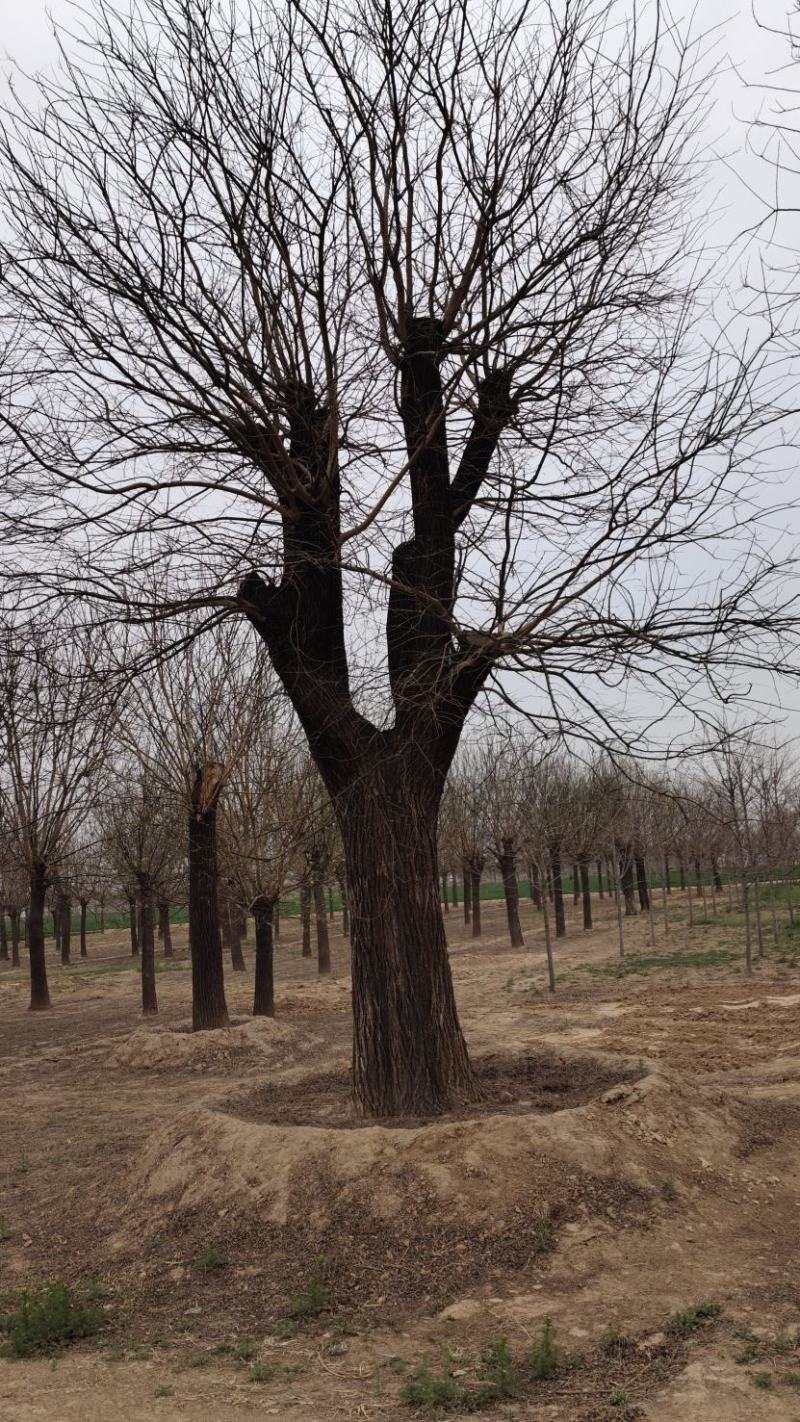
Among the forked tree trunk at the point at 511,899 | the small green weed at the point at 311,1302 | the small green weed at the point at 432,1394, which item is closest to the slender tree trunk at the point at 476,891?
the forked tree trunk at the point at 511,899

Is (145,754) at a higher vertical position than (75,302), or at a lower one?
lower

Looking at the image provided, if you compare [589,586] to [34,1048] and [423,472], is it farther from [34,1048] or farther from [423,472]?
[34,1048]

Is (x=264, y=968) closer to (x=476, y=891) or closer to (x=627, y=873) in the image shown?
(x=476, y=891)

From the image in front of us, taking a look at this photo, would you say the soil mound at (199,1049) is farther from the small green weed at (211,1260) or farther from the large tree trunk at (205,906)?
the small green weed at (211,1260)

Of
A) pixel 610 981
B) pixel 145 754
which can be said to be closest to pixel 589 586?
pixel 145 754

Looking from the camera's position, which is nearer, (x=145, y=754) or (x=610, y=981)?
(x=145, y=754)

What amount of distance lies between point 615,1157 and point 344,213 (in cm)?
590

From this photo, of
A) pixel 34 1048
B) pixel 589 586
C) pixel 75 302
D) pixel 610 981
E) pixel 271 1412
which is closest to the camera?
pixel 271 1412

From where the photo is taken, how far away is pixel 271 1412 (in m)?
3.95

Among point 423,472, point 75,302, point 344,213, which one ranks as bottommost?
point 423,472

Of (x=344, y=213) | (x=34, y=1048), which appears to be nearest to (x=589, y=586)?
(x=344, y=213)

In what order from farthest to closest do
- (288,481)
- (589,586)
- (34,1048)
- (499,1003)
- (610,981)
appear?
1. (610,981)
2. (499,1003)
3. (34,1048)
4. (288,481)
5. (589,586)

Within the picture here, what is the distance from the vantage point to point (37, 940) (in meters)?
22.1

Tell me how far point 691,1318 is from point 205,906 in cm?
1115
